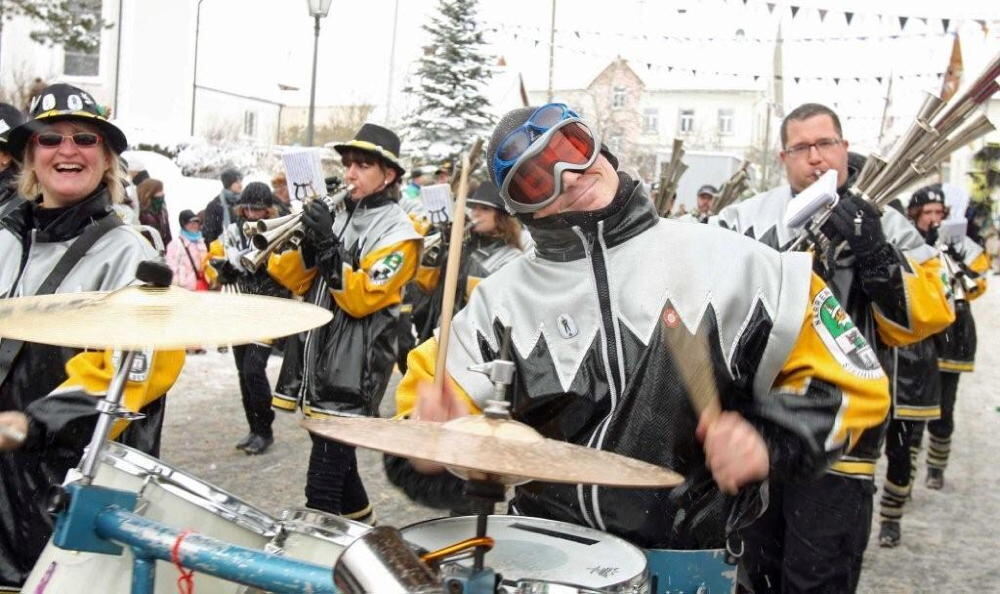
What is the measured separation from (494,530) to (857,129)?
2517 cm

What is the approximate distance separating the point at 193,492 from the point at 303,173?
11.9 feet

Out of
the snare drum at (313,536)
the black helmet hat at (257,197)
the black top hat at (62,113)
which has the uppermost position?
the black top hat at (62,113)

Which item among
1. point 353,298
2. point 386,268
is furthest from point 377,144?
point 353,298

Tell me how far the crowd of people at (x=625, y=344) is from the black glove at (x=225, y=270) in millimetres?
2539

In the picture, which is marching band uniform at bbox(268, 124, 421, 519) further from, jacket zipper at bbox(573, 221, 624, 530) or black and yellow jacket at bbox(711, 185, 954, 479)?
jacket zipper at bbox(573, 221, 624, 530)

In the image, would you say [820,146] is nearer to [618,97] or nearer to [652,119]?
[618,97]

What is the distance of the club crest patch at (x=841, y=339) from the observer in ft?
8.39

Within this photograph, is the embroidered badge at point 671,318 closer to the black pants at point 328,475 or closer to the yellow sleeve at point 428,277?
the black pants at point 328,475

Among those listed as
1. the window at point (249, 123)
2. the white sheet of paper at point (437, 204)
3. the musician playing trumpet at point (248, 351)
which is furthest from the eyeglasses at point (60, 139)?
the window at point (249, 123)

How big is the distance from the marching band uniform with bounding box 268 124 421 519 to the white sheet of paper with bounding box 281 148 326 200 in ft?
0.69

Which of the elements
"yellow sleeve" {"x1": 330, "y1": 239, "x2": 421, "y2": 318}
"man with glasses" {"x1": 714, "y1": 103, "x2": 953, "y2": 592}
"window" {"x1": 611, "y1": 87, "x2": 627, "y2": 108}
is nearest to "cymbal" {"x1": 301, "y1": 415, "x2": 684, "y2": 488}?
"man with glasses" {"x1": 714, "y1": 103, "x2": 953, "y2": 592}

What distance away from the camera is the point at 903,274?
13.4 feet

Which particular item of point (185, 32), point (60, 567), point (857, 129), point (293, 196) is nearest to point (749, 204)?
point (293, 196)

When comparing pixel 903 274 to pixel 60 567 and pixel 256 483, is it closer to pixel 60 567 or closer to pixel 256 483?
pixel 60 567
